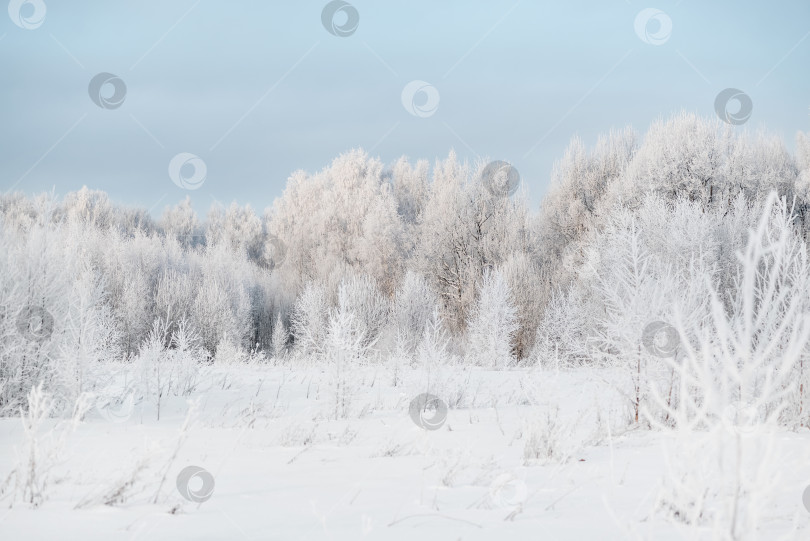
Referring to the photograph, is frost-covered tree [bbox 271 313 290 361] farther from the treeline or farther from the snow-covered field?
the snow-covered field

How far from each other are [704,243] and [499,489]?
1924 centimetres

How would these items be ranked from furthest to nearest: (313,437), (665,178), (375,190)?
1. (375,190)
2. (665,178)
3. (313,437)

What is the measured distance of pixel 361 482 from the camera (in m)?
4.13

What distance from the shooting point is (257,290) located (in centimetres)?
3350

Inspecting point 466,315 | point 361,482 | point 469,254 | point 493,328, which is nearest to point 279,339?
point 466,315

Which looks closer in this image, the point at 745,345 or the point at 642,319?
the point at 745,345

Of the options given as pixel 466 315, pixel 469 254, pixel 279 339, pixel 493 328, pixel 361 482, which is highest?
pixel 469 254

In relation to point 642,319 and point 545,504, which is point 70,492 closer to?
point 545,504

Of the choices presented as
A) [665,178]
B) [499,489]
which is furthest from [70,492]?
[665,178]

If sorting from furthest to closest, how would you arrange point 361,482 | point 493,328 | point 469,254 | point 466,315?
point 469,254 < point 466,315 < point 493,328 < point 361,482

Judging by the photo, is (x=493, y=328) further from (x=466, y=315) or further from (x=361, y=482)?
(x=361, y=482)

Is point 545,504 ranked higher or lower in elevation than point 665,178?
lower

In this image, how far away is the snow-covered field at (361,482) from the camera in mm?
2877

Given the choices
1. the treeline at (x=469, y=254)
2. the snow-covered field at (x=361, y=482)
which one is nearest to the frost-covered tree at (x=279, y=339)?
the treeline at (x=469, y=254)
